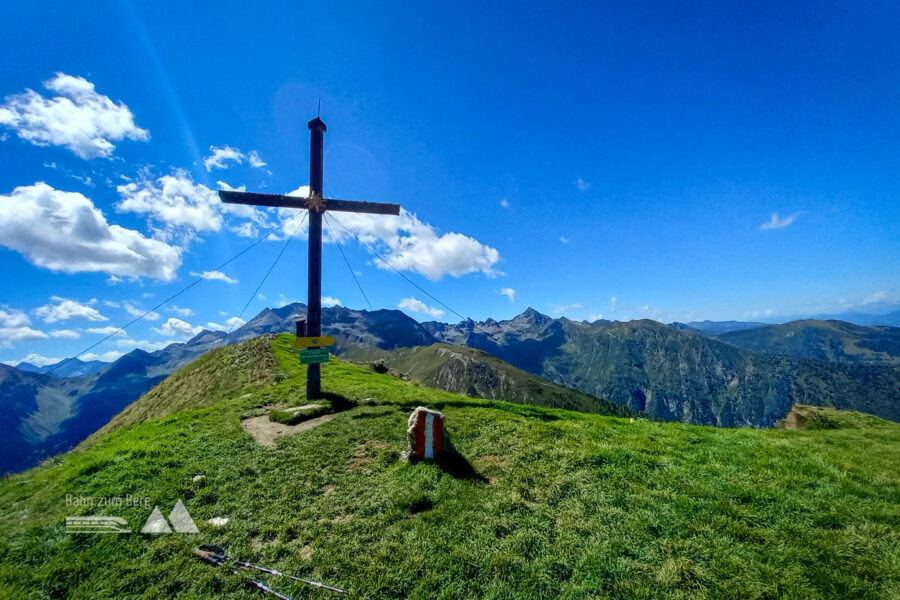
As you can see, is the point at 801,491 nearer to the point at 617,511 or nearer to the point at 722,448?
the point at 722,448

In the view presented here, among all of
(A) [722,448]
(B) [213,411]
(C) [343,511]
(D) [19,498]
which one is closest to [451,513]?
(C) [343,511]

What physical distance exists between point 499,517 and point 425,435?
3.63 m

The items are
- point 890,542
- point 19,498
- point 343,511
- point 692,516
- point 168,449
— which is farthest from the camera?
point 168,449

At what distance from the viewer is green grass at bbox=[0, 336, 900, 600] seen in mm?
6148

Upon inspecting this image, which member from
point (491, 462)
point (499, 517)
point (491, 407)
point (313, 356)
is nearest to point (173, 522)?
point (499, 517)

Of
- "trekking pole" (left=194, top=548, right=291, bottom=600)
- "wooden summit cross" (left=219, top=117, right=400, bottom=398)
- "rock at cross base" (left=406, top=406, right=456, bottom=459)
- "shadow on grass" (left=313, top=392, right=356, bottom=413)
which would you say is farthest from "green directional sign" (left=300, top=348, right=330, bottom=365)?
"trekking pole" (left=194, top=548, right=291, bottom=600)

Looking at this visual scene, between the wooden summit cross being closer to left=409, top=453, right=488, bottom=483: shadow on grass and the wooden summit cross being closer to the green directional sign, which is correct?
the green directional sign

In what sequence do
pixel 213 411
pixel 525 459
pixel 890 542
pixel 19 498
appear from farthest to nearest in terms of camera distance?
pixel 213 411 → pixel 525 459 → pixel 19 498 → pixel 890 542

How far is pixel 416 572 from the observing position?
6609 mm

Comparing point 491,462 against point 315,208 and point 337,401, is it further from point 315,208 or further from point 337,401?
point 315,208

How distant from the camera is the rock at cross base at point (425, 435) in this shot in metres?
11.0

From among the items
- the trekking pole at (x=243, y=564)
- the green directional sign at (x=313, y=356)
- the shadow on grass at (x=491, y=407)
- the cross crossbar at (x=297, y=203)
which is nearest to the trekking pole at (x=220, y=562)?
the trekking pole at (x=243, y=564)

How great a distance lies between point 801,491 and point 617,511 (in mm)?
4327

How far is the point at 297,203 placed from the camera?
18.5m
